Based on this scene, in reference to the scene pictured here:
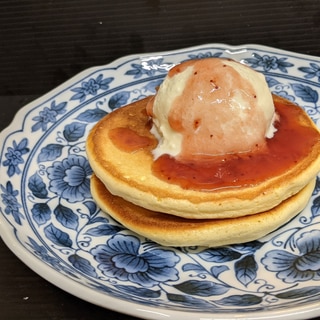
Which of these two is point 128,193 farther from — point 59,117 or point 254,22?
point 254,22

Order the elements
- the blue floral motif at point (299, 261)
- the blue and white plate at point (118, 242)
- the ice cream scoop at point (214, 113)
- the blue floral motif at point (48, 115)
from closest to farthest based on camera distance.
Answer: the blue and white plate at point (118, 242)
the blue floral motif at point (299, 261)
the ice cream scoop at point (214, 113)
the blue floral motif at point (48, 115)

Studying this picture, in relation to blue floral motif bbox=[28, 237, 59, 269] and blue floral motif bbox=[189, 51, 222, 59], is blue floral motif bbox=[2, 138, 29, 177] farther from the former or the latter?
blue floral motif bbox=[189, 51, 222, 59]

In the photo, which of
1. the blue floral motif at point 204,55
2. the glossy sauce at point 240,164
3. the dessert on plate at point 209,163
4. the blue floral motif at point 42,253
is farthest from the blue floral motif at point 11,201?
the blue floral motif at point 204,55

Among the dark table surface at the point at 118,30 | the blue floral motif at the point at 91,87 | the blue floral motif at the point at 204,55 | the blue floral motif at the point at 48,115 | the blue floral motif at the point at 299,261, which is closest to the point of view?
the blue floral motif at the point at 299,261

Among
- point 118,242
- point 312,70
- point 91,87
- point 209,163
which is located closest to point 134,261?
point 118,242

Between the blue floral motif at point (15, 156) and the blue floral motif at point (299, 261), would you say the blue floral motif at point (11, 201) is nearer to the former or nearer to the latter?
the blue floral motif at point (15, 156)

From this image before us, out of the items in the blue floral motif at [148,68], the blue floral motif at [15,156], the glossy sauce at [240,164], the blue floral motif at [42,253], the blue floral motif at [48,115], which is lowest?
the blue floral motif at [42,253]

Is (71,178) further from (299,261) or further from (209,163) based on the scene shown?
(299,261)

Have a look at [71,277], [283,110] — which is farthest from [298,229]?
[71,277]
